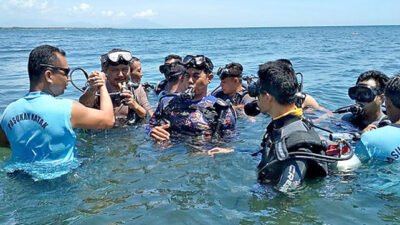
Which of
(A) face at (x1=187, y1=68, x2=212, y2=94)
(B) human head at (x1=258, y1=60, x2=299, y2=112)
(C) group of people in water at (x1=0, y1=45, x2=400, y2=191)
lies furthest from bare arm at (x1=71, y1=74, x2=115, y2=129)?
(B) human head at (x1=258, y1=60, x2=299, y2=112)

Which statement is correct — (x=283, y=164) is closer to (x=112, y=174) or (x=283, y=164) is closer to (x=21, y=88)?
(x=112, y=174)

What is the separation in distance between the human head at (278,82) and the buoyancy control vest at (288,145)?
0.59 feet

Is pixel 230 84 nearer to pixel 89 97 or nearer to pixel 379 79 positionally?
pixel 379 79

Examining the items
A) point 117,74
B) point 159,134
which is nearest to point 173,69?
point 117,74

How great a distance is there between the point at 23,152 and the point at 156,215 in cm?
147

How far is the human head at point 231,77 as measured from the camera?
7.49m

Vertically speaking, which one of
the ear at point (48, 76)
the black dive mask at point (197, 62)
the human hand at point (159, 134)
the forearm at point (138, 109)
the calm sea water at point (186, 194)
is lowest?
the calm sea water at point (186, 194)

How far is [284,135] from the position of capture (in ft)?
11.3

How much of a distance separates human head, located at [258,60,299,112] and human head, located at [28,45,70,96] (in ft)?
6.40

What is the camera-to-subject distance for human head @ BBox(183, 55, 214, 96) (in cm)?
529

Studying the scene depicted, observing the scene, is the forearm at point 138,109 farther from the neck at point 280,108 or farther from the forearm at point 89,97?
the neck at point 280,108

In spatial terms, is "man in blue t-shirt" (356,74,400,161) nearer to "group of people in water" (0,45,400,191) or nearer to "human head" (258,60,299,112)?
"group of people in water" (0,45,400,191)

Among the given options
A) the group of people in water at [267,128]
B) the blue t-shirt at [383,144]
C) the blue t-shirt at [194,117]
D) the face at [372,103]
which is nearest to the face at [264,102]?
the group of people in water at [267,128]

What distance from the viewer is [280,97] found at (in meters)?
3.60
